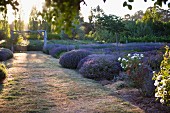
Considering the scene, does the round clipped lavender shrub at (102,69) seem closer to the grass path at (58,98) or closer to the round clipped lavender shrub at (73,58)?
the grass path at (58,98)

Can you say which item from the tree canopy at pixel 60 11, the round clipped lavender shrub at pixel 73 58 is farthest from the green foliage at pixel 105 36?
the tree canopy at pixel 60 11

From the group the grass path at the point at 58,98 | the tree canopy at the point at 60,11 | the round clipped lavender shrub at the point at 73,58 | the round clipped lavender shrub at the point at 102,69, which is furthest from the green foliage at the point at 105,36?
the tree canopy at the point at 60,11

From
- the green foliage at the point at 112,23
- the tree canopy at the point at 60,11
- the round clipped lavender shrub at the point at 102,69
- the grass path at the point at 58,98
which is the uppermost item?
the green foliage at the point at 112,23

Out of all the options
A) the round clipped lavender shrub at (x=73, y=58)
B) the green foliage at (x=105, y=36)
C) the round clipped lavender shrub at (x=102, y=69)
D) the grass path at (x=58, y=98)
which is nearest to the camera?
the grass path at (x=58, y=98)

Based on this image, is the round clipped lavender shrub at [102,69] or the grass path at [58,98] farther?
the round clipped lavender shrub at [102,69]

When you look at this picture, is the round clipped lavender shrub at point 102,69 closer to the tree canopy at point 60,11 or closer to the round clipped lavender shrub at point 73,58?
the round clipped lavender shrub at point 73,58

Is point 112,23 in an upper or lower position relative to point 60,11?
upper

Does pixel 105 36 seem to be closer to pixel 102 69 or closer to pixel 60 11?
pixel 102 69

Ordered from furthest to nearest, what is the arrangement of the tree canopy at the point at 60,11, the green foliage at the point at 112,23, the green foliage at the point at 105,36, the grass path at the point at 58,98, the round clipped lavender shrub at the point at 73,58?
the green foliage at the point at 105,36, the green foliage at the point at 112,23, the round clipped lavender shrub at the point at 73,58, the grass path at the point at 58,98, the tree canopy at the point at 60,11

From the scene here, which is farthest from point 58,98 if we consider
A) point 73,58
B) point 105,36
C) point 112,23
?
point 105,36

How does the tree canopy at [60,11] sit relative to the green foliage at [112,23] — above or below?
below

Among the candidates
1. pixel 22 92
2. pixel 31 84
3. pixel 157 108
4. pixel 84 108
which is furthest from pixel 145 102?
pixel 31 84

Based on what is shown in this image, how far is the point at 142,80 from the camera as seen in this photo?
7297mm

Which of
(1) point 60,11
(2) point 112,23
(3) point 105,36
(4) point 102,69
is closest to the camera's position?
(1) point 60,11
